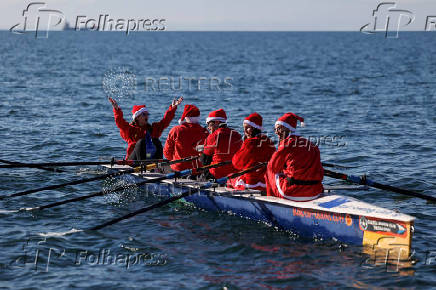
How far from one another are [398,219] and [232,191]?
4030 millimetres

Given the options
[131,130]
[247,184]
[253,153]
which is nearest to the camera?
[253,153]

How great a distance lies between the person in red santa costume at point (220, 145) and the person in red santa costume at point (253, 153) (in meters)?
0.70

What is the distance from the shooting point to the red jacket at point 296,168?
11797 millimetres

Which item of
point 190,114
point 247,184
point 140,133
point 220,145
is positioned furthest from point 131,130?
point 247,184

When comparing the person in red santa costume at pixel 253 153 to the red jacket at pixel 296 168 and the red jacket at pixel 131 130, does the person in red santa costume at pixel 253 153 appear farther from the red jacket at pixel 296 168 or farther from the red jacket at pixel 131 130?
the red jacket at pixel 131 130

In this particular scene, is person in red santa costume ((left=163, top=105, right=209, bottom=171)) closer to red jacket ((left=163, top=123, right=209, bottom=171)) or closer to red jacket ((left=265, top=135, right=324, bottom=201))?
red jacket ((left=163, top=123, right=209, bottom=171))

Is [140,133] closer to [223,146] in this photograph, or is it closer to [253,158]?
[223,146]

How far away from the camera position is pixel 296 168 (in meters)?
12.0

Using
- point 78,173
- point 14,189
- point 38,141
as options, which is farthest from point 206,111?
point 14,189

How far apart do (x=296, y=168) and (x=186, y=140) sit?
429 cm

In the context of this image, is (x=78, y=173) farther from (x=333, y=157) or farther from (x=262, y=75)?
(x=262, y=75)

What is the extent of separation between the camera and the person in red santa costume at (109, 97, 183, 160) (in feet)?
52.0

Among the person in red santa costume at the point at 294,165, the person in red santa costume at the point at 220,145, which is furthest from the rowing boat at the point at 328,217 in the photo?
the person in red santa costume at the point at 220,145

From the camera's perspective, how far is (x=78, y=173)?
58.2 feet
